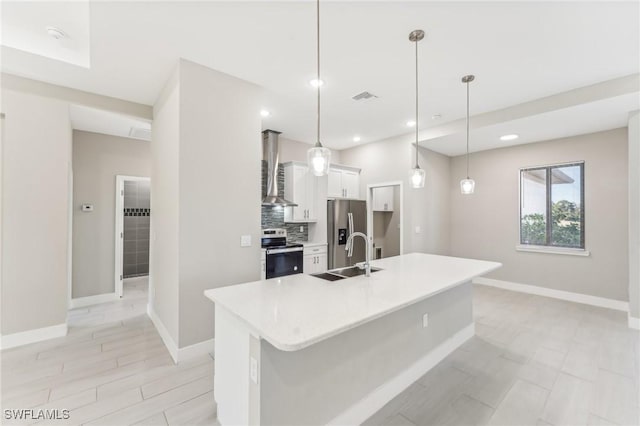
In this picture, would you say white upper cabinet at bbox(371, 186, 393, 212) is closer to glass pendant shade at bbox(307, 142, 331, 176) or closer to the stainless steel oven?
the stainless steel oven

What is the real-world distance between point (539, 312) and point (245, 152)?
15.1ft

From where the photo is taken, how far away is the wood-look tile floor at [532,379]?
1.90m

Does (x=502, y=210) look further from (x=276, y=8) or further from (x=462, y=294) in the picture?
(x=276, y=8)

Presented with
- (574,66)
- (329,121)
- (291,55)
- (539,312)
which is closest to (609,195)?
(539,312)

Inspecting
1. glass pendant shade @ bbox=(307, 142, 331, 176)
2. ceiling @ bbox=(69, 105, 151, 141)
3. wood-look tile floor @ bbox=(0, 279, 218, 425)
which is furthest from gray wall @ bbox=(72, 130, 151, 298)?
glass pendant shade @ bbox=(307, 142, 331, 176)

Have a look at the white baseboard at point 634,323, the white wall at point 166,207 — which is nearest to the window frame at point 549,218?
the white baseboard at point 634,323

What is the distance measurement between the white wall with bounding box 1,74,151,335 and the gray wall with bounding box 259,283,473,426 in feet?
10.6

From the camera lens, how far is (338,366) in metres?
1.71

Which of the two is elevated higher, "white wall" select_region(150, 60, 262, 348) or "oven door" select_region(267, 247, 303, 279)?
"white wall" select_region(150, 60, 262, 348)

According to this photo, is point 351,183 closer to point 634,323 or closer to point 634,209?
point 634,209

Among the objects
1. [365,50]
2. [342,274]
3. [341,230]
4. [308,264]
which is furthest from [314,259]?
[365,50]

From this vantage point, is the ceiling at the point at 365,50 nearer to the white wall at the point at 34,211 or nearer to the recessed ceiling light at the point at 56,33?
the recessed ceiling light at the point at 56,33

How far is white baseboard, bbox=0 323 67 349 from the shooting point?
112 inches

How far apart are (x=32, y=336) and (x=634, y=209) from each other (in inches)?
285
